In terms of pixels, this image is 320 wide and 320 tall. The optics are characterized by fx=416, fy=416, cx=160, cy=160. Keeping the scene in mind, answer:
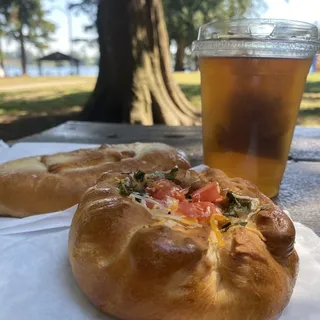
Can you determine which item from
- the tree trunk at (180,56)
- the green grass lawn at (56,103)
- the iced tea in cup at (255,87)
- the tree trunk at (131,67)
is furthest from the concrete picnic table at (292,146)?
the tree trunk at (180,56)

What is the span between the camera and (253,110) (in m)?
1.33

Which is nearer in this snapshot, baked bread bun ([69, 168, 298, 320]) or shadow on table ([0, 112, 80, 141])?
baked bread bun ([69, 168, 298, 320])

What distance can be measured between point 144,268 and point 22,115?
7.56 metres

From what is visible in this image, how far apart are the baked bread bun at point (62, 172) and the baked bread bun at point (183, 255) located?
0.39 metres

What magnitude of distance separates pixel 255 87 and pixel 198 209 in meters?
0.59

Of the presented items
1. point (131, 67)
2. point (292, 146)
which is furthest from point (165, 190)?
point (131, 67)

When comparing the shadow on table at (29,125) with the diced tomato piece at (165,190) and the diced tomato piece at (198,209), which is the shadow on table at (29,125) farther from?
the diced tomato piece at (198,209)

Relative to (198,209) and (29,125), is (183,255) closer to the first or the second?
(198,209)

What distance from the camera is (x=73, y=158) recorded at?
4.88 ft

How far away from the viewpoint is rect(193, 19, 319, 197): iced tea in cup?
128cm

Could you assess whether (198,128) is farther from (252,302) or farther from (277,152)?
(252,302)

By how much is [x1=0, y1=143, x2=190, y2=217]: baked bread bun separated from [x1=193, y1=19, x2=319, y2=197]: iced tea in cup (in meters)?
0.25

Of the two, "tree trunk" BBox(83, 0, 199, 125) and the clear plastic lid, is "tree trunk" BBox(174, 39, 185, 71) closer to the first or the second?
"tree trunk" BBox(83, 0, 199, 125)

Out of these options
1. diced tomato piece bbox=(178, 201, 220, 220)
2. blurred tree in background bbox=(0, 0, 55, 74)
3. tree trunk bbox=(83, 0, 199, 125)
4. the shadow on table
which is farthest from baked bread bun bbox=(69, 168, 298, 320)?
blurred tree in background bbox=(0, 0, 55, 74)
